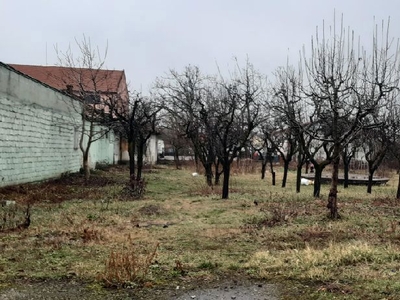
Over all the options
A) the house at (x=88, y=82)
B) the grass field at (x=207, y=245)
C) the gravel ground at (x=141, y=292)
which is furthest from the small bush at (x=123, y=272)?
the house at (x=88, y=82)

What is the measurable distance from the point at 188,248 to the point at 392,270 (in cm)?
267

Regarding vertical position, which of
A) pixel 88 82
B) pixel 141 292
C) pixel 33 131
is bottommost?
pixel 141 292

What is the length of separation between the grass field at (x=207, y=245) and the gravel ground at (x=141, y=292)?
18 cm

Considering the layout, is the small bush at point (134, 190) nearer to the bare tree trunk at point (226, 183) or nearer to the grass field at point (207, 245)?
the grass field at point (207, 245)

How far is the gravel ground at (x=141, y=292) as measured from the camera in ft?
13.3

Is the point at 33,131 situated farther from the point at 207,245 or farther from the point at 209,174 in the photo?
the point at 207,245

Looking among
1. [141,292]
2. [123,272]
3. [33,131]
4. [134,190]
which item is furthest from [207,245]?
[33,131]

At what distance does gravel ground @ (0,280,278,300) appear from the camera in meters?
4.04

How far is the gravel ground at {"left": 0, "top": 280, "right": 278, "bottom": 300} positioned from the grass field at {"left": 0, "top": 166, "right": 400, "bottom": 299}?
177mm

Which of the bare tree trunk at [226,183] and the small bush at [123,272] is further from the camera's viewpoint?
the bare tree trunk at [226,183]

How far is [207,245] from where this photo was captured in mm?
6383

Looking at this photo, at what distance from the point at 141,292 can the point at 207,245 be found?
2.32m

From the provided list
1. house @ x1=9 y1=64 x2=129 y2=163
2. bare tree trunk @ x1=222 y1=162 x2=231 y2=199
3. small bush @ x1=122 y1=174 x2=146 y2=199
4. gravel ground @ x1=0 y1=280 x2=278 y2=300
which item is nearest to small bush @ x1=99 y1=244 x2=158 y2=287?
gravel ground @ x1=0 y1=280 x2=278 y2=300

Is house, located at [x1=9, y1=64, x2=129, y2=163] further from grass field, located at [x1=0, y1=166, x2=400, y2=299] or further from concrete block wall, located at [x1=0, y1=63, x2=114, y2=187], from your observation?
grass field, located at [x1=0, y1=166, x2=400, y2=299]
